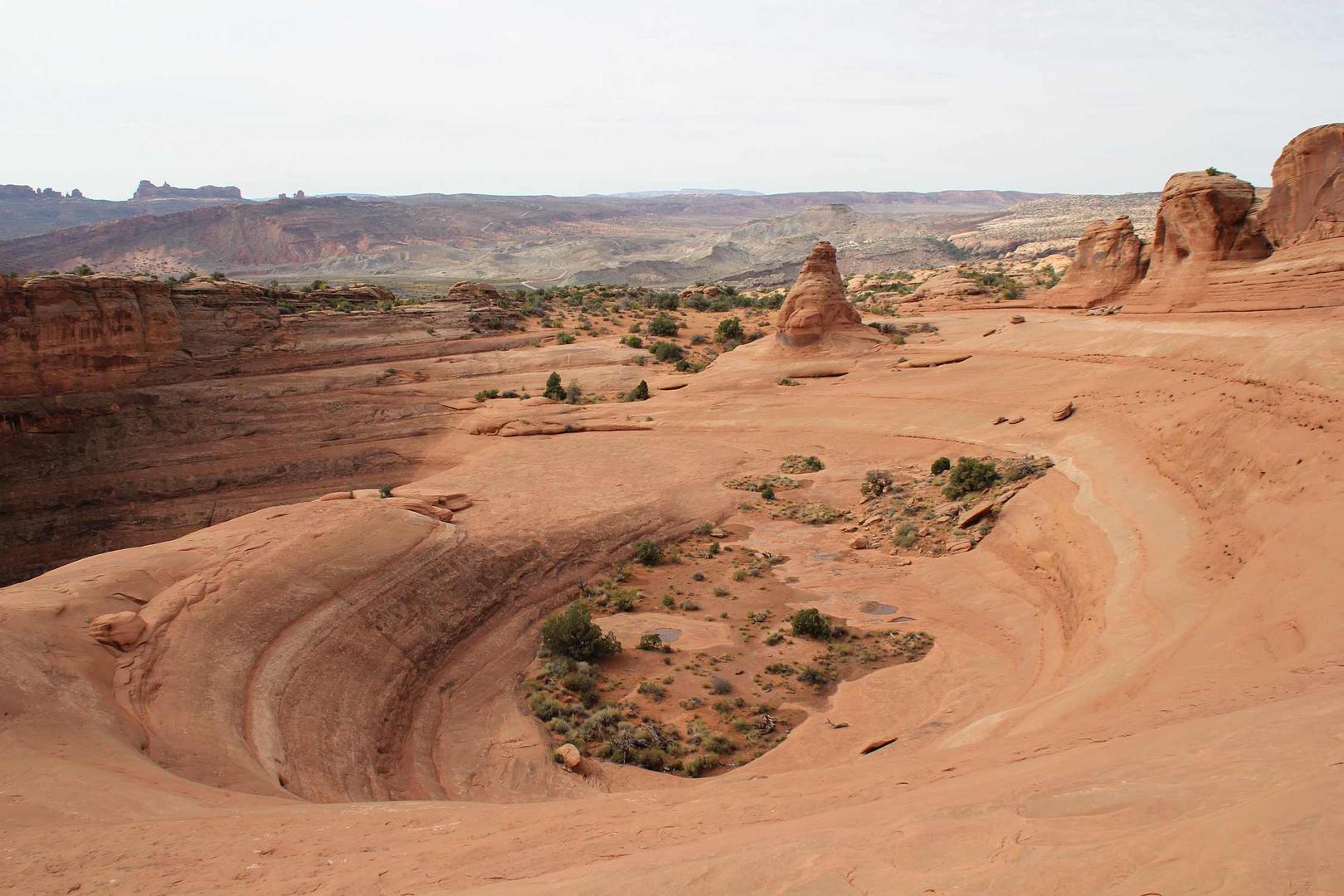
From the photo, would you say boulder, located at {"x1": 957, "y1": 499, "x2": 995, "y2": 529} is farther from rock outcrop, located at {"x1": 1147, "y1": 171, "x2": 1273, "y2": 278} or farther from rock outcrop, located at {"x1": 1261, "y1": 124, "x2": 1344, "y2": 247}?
rock outcrop, located at {"x1": 1147, "y1": 171, "x2": 1273, "y2": 278}

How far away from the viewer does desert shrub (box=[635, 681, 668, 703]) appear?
1434 centimetres

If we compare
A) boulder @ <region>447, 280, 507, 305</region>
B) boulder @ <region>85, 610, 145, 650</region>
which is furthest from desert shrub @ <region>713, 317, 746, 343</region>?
boulder @ <region>85, 610, 145, 650</region>

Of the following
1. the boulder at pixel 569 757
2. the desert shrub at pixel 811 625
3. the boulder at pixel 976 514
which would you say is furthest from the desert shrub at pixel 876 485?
the boulder at pixel 569 757

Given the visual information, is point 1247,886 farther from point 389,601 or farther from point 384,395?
point 384,395

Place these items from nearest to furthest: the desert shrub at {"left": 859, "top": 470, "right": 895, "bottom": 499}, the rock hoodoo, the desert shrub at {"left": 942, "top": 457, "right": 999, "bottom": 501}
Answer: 1. the desert shrub at {"left": 942, "top": 457, "right": 999, "bottom": 501}
2. the desert shrub at {"left": 859, "top": 470, "right": 895, "bottom": 499}
3. the rock hoodoo

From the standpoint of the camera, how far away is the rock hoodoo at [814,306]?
3431cm

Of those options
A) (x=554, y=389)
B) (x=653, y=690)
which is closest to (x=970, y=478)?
(x=653, y=690)

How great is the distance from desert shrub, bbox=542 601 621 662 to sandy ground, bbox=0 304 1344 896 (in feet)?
2.29

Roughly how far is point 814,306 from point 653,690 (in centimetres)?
2306

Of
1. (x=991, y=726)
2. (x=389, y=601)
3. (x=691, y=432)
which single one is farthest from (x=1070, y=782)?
(x=691, y=432)

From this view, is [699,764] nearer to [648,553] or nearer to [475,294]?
[648,553]

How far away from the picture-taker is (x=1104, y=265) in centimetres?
3438

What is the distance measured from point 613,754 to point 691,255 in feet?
384

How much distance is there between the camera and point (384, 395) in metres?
32.2
